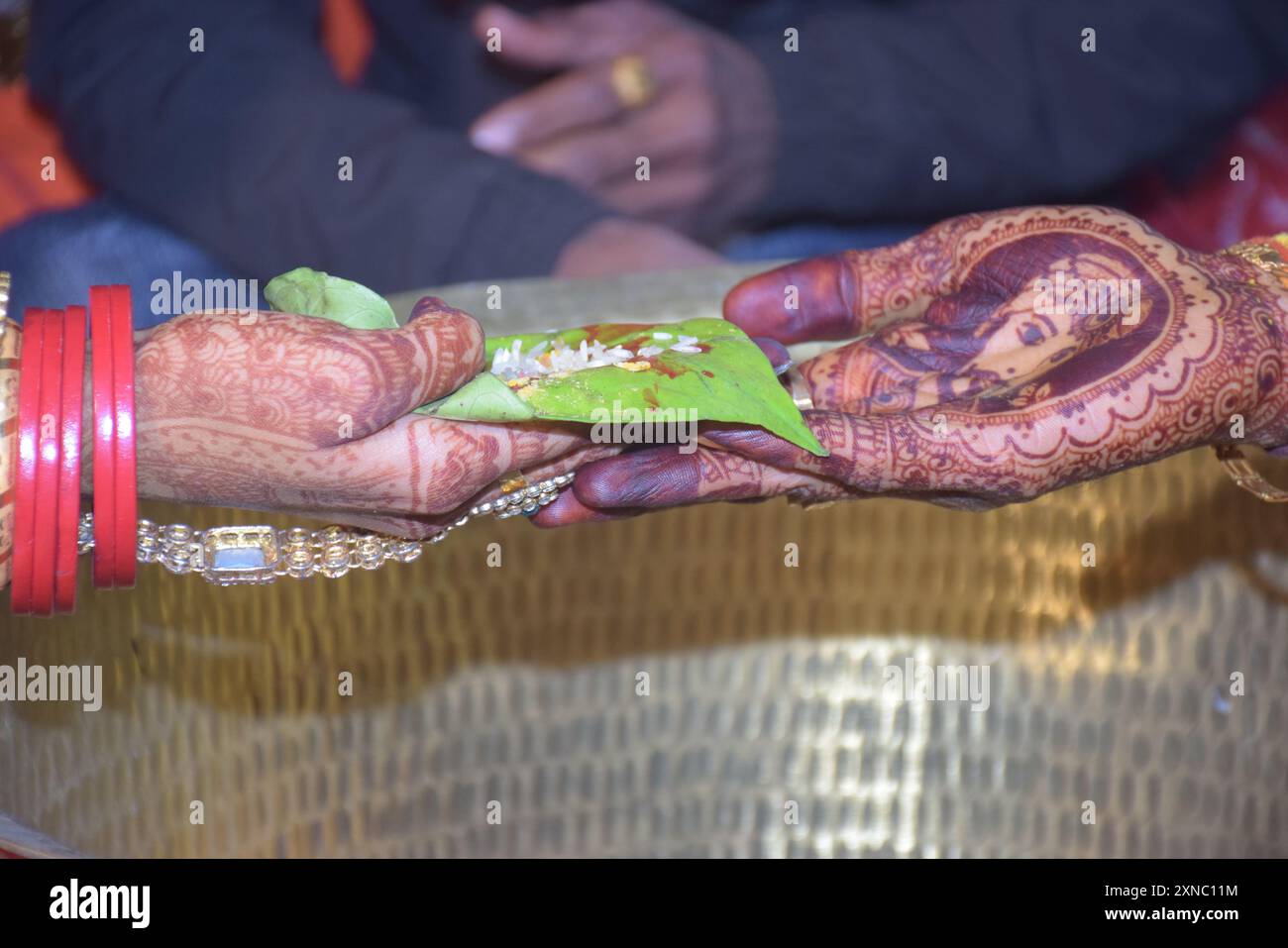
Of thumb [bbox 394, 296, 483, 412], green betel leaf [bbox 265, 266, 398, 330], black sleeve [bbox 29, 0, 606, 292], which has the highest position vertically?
black sleeve [bbox 29, 0, 606, 292]

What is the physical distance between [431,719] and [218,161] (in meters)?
0.52

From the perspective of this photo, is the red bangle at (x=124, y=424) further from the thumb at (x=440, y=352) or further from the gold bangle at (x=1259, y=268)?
the gold bangle at (x=1259, y=268)

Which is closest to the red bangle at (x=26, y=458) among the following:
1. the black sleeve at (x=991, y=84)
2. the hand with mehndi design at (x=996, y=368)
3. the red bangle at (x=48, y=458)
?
the red bangle at (x=48, y=458)

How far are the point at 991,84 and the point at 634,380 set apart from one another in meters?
0.85

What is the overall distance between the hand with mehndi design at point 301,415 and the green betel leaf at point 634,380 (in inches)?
0.8

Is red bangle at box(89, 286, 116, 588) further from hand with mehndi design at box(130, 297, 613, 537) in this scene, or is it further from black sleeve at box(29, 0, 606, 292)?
black sleeve at box(29, 0, 606, 292)

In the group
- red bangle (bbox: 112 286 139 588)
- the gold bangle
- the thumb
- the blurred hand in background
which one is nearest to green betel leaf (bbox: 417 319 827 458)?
the thumb

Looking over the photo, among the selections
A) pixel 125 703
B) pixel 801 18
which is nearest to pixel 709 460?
pixel 125 703

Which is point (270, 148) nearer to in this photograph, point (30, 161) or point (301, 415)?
point (30, 161)

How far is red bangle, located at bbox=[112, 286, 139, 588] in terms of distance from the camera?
1.52ft

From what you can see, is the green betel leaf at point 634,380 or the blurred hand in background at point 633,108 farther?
the blurred hand in background at point 633,108

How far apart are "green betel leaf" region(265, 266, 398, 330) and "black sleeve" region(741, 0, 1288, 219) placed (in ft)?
2.54

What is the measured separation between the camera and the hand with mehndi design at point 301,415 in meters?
0.48

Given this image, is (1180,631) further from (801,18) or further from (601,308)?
(801,18)
